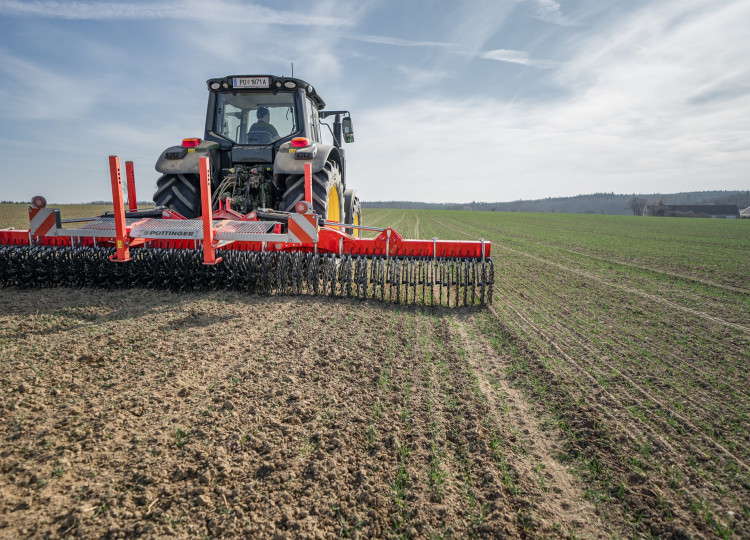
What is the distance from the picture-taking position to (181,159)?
17.4 ft

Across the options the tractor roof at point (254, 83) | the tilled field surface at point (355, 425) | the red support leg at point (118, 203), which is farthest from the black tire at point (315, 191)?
the red support leg at point (118, 203)

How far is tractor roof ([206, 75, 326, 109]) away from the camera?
5.72 m

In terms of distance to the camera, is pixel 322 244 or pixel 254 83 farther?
pixel 254 83

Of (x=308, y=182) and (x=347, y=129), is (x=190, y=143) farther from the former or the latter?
(x=347, y=129)

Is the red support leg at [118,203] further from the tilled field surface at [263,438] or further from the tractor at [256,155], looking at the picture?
the tractor at [256,155]

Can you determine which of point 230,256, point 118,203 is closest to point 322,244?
point 230,256

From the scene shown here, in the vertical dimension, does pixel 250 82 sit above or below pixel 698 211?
above

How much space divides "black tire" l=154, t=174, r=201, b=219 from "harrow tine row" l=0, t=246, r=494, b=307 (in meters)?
0.96

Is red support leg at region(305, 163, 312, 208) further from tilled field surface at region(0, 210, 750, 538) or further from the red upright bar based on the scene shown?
tilled field surface at region(0, 210, 750, 538)

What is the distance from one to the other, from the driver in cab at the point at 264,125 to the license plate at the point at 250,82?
0.39 metres

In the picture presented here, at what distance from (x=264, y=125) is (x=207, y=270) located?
2499 millimetres

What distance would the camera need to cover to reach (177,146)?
5.48 metres

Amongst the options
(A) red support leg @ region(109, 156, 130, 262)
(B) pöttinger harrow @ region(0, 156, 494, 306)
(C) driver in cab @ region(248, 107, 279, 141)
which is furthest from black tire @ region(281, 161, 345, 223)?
(A) red support leg @ region(109, 156, 130, 262)

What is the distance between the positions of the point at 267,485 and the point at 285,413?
0.57 meters
